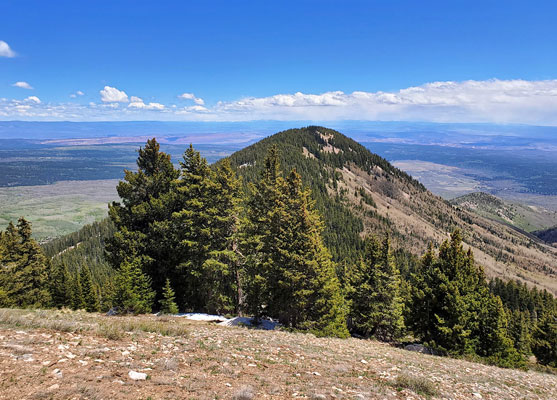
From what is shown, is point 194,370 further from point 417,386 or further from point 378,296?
point 378,296

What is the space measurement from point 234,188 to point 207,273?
327 inches

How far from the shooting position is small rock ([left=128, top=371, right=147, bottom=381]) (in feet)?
28.9

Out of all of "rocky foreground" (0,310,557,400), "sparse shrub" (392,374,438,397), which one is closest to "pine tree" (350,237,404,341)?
"rocky foreground" (0,310,557,400)

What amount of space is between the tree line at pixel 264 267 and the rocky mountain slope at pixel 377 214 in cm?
7264

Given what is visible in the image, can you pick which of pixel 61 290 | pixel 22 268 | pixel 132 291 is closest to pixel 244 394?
pixel 132 291

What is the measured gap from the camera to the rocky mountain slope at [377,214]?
131000 mm

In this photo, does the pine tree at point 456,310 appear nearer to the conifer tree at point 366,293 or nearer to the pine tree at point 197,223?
the conifer tree at point 366,293

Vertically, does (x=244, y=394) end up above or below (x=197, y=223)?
below

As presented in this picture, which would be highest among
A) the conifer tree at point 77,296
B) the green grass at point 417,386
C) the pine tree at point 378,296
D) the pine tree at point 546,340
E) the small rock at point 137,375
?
the small rock at point 137,375

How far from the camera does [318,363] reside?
44.4 ft

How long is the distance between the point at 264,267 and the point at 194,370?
46.9 ft

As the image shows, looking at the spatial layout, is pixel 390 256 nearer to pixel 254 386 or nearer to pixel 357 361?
pixel 357 361

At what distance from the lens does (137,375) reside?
8961 millimetres

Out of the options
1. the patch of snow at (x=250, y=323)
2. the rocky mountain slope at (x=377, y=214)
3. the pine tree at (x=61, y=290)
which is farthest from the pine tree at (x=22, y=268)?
the rocky mountain slope at (x=377, y=214)
